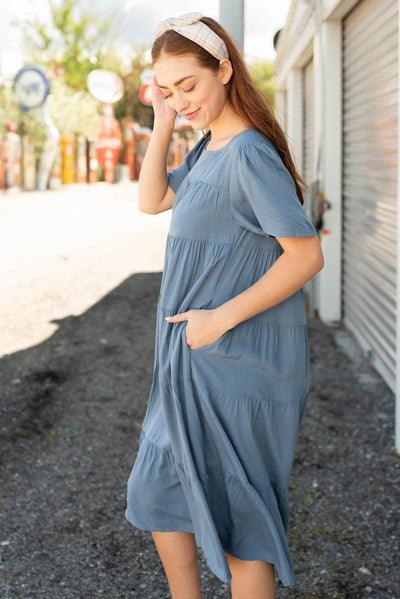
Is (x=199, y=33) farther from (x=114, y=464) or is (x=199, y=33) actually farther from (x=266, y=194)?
(x=114, y=464)

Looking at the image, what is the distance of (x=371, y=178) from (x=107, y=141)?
1479 inches

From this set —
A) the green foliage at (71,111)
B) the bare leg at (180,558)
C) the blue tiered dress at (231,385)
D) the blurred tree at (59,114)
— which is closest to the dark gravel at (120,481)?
the bare leg at (180,558)

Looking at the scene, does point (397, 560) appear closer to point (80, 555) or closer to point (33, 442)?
point (80, 555)

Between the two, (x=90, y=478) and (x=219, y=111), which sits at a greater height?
(x=219, y=111)

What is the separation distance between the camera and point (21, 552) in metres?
2.97

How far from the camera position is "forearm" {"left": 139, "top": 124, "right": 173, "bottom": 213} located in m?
2.07

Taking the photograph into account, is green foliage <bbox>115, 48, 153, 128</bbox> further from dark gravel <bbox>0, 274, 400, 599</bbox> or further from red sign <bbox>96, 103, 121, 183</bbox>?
dark gravel <bbox>0, 274, 400, 599</bbox>

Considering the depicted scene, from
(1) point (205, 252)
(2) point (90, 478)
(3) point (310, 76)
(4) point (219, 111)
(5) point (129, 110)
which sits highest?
(5) point (129, 110)

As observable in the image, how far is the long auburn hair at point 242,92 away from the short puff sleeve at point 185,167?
256mm

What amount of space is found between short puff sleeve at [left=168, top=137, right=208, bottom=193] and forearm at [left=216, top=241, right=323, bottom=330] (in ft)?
1.72

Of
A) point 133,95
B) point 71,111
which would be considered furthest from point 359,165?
point 133,95

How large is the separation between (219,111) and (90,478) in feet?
8.10

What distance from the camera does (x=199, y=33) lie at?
5.62 ft

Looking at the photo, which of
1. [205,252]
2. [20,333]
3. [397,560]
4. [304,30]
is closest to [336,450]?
[397,560]
